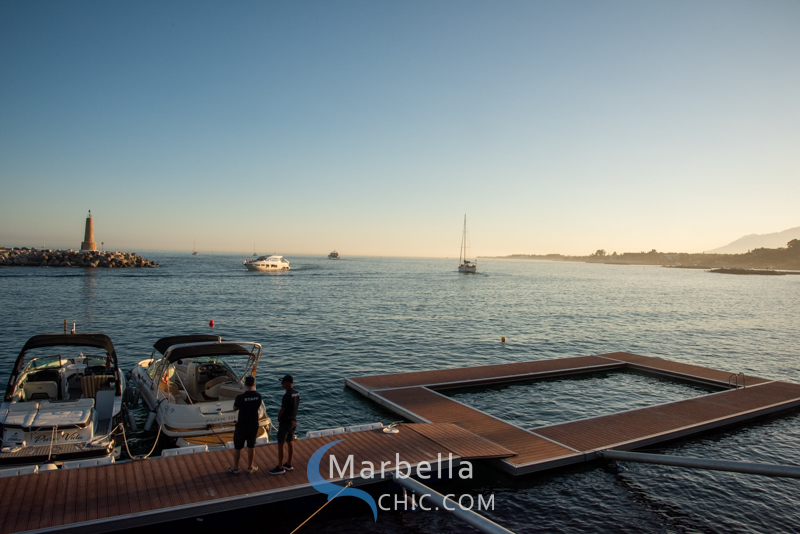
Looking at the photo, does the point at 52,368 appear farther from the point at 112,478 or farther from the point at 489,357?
the point at 489,357

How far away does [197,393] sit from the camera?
14.5 metres

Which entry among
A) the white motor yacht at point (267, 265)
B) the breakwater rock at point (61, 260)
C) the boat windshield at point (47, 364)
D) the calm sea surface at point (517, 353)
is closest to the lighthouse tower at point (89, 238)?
the breakwater rock at point (61, 260)

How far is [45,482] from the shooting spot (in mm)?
8656

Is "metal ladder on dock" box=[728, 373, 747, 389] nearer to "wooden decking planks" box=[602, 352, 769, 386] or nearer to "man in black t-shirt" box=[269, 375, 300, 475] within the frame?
"wooden decking planks" box=[602, 352, 769, 386]

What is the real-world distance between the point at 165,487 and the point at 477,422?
9.44m

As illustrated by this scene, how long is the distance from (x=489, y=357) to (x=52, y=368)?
68.8 ft

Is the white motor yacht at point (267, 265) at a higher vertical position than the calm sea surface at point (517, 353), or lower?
higher

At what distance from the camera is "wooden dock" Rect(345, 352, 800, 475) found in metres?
A: 13.0

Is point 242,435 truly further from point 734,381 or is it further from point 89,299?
point 89,299

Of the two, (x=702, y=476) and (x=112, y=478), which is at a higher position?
(x=112, y=478)

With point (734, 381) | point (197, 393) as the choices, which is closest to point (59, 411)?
point (197, 393)

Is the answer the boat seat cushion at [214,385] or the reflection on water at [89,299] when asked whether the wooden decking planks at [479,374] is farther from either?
the reflection on water at [89,299]

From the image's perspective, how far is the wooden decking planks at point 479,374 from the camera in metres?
19.9

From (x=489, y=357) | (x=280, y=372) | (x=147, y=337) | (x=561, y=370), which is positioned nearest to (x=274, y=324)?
(x=147, y=337)
